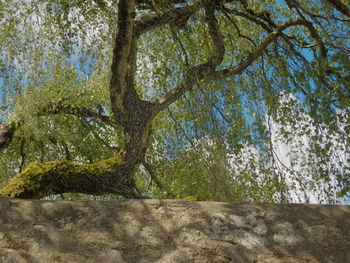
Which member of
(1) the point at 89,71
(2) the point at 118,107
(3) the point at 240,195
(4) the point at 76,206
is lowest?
(4) the point at 76,206

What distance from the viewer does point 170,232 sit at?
292 cm

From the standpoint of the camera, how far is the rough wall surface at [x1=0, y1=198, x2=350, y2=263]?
2.75 m

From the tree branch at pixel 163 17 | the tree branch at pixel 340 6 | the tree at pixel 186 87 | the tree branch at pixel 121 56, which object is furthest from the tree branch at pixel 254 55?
the tree branch at pixel 121 56

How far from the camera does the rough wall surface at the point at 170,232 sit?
2746 millimetres

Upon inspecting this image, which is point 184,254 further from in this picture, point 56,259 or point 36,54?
point 36,54

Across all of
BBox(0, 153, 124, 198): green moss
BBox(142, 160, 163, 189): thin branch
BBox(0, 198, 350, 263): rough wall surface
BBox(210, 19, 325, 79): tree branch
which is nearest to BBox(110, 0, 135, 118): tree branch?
BBox(0, 153, 124, 198): green moss

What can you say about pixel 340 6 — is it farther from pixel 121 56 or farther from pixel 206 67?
pixel 121 56

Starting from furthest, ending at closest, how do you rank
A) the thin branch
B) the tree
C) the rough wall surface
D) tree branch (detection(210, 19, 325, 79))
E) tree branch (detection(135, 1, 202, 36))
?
the thin branch, tree branch (detection(210, 19, 325, 79)), tree branch (detection(135, 1, 202, 36)), the tree, the rough wall surface

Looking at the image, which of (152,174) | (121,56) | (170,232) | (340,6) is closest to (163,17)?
(121,56)

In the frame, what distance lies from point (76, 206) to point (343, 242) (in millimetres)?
2062

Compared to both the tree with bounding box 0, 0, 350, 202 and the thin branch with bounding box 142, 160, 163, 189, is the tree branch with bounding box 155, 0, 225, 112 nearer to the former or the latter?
the tree with bounding box 0, 0, 350, 202

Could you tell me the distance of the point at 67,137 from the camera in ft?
31.2

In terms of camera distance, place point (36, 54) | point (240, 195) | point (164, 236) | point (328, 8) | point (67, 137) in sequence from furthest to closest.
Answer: point (67, 137) < point (36, 54) < point (328, 8) < point (240, 195) < point (164, 236)

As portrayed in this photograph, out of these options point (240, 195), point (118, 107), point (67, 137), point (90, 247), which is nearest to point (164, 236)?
point (90, 247)
